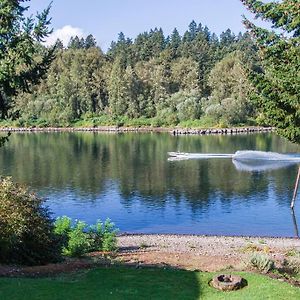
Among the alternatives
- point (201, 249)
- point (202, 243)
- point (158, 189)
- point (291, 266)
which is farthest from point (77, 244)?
point (158, 189)

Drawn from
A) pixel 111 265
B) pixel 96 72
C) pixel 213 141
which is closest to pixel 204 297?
pixel 111 265

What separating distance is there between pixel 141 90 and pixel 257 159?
76543mm

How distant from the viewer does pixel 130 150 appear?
8831 cm

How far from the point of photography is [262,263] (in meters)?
17.5

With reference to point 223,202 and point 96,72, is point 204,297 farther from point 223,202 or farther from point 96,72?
point 96,72

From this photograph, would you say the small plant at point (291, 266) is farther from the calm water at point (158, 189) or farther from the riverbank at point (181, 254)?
the calm water at point (158, 189)

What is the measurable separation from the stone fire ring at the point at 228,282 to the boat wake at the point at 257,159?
164 ft

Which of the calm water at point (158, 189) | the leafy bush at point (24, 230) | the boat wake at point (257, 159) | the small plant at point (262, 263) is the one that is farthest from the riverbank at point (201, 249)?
the boat wake at point (257, 159)

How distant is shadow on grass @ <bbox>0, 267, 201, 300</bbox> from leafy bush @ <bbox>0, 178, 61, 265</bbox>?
10.0 ft

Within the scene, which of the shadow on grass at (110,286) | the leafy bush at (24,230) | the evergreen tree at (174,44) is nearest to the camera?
the shadow on grass at (110,286)

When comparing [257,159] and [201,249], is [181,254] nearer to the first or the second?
[201,249]

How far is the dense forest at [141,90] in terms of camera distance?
130 metres

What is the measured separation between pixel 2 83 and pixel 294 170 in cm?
4833

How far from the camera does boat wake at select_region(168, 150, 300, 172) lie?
2611 inches
